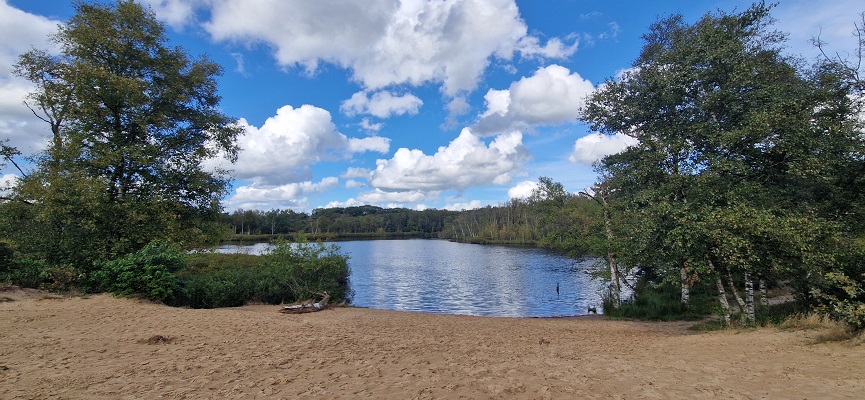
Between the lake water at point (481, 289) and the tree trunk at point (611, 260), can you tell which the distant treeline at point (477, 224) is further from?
the lake water at point (481, 289)

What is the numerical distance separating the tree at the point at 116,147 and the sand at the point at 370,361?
205 inches

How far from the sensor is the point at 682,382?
20.6 ft

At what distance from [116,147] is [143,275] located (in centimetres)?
703

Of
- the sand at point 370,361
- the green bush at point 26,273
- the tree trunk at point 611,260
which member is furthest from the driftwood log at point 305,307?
the tree trunk at point 611,260

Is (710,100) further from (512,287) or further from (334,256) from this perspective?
(512,287)

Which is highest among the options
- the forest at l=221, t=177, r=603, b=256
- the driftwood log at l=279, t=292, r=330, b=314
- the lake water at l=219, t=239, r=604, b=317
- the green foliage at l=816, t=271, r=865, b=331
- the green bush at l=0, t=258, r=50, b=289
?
the forest at l=221, t=177, r=603, b=256

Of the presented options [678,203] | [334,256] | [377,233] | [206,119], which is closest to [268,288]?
[334,256]

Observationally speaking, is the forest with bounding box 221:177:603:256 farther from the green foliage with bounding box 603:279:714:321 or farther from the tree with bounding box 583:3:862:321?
the tree with bounding box 583:3:862:321

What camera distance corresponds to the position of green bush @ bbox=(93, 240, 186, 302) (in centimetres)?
1409

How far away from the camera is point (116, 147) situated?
17562 millimetres

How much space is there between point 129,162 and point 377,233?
504 ft

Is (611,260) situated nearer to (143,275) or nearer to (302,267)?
(302,267)

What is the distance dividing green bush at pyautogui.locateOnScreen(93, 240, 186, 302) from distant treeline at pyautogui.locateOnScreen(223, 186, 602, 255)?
6998mm

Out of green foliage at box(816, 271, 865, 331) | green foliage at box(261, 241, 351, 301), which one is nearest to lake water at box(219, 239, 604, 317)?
green foliage at box(261, 241, 351, 301)
